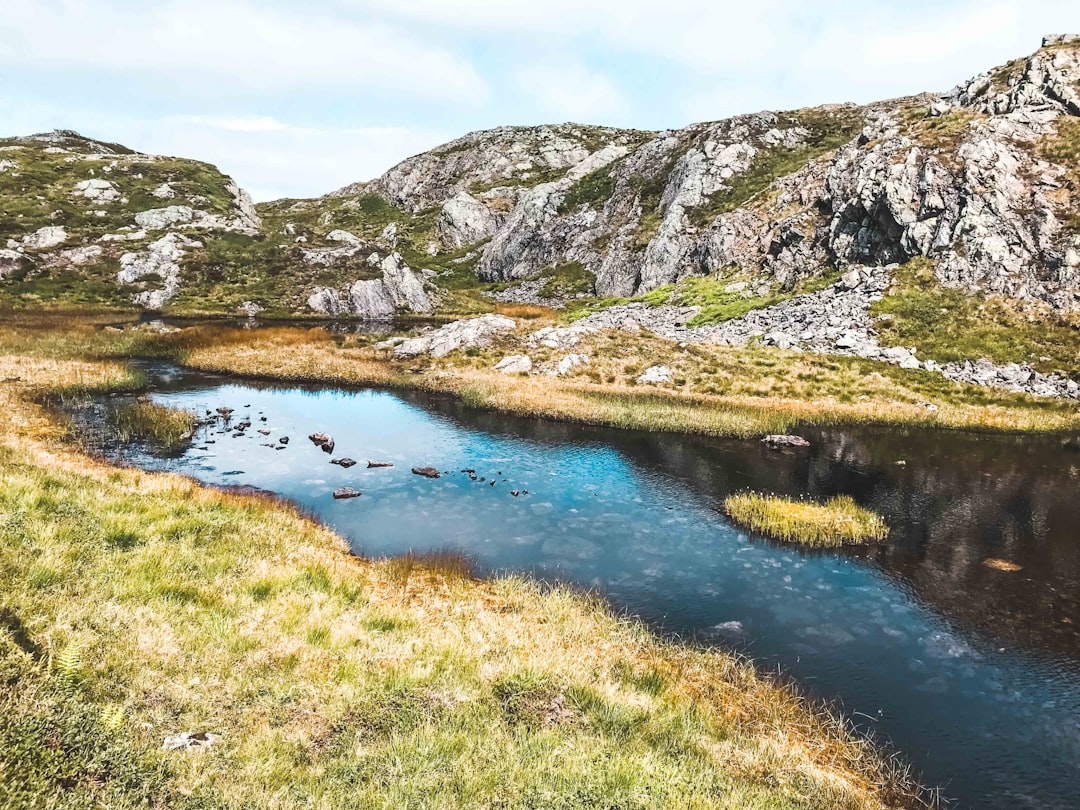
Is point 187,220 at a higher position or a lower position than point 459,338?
higher

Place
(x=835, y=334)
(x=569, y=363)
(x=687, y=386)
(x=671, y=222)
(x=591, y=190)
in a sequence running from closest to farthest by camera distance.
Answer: (x=687, y=386) → (x=569, y=363) → (x=835, y=334) → (x=671, y=222) → (x=591, y=190)

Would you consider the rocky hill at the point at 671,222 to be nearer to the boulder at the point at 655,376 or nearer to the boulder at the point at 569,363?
the boulder at the point at 655,376

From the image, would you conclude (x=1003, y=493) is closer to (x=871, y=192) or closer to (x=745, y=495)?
(x=745, y=495)

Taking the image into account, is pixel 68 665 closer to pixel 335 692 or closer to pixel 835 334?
pixel 335 692

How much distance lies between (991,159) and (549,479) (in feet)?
223

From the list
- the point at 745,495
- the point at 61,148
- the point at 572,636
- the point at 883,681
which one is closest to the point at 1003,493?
the point at 745,495

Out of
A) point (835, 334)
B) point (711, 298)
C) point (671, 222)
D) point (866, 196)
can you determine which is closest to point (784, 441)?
point (835, 334)

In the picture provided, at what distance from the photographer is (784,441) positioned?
39.0m

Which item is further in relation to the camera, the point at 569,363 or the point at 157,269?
the point at 157,269

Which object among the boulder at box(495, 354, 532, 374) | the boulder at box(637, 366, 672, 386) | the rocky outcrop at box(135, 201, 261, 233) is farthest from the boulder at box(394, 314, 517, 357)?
the rocky outcrop at box(135, 201, 261, 233)

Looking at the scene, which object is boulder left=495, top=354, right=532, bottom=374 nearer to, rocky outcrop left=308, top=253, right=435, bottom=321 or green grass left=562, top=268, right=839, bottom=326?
green grass left=562, top=268, right=839, bottom=326

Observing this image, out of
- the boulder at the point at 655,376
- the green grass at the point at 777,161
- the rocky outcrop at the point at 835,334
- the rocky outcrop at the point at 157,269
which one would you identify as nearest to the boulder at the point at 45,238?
the rocky outcrop at the point at 157,269

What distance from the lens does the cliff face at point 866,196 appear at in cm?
6350

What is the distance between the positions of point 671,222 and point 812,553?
93.8 meters
